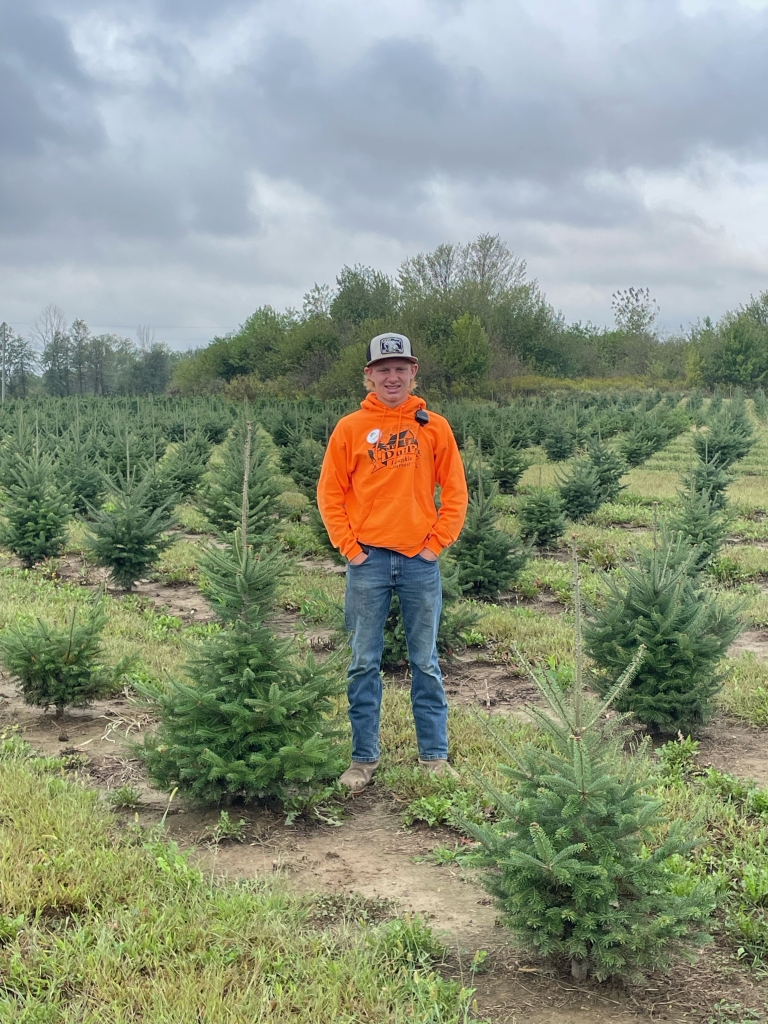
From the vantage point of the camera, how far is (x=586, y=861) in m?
2.90

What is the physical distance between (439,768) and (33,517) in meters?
8.09

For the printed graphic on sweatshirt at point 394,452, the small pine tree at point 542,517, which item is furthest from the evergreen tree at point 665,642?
the small pine tree at point 542,517

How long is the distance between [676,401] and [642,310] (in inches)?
1442

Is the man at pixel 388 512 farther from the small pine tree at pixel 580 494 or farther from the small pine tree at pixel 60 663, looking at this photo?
the small pine tree at pixel 580 494

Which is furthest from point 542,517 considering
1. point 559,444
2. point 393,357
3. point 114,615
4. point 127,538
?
point 559,444

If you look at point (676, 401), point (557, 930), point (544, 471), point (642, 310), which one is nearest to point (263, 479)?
point (557, 930)

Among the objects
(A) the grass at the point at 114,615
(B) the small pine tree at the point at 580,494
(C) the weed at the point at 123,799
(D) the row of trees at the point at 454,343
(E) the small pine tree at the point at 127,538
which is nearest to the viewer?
(C) the weed at the point at 123,799

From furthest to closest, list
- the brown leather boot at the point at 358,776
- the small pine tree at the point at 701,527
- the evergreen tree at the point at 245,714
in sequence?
1. the small pine tree at the point at 701,527
2. the brown leather boot at the point at 358,776
3. the evergreen tree at the point at 245,714

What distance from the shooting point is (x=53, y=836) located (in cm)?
391

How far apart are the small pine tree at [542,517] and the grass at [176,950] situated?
9.17 m

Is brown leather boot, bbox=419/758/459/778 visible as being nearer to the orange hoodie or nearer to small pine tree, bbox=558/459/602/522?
the orange hoodie

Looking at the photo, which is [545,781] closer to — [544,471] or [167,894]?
[167,894]

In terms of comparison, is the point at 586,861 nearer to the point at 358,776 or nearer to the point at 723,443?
the point at 358,776

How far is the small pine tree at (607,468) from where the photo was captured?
647 inches
